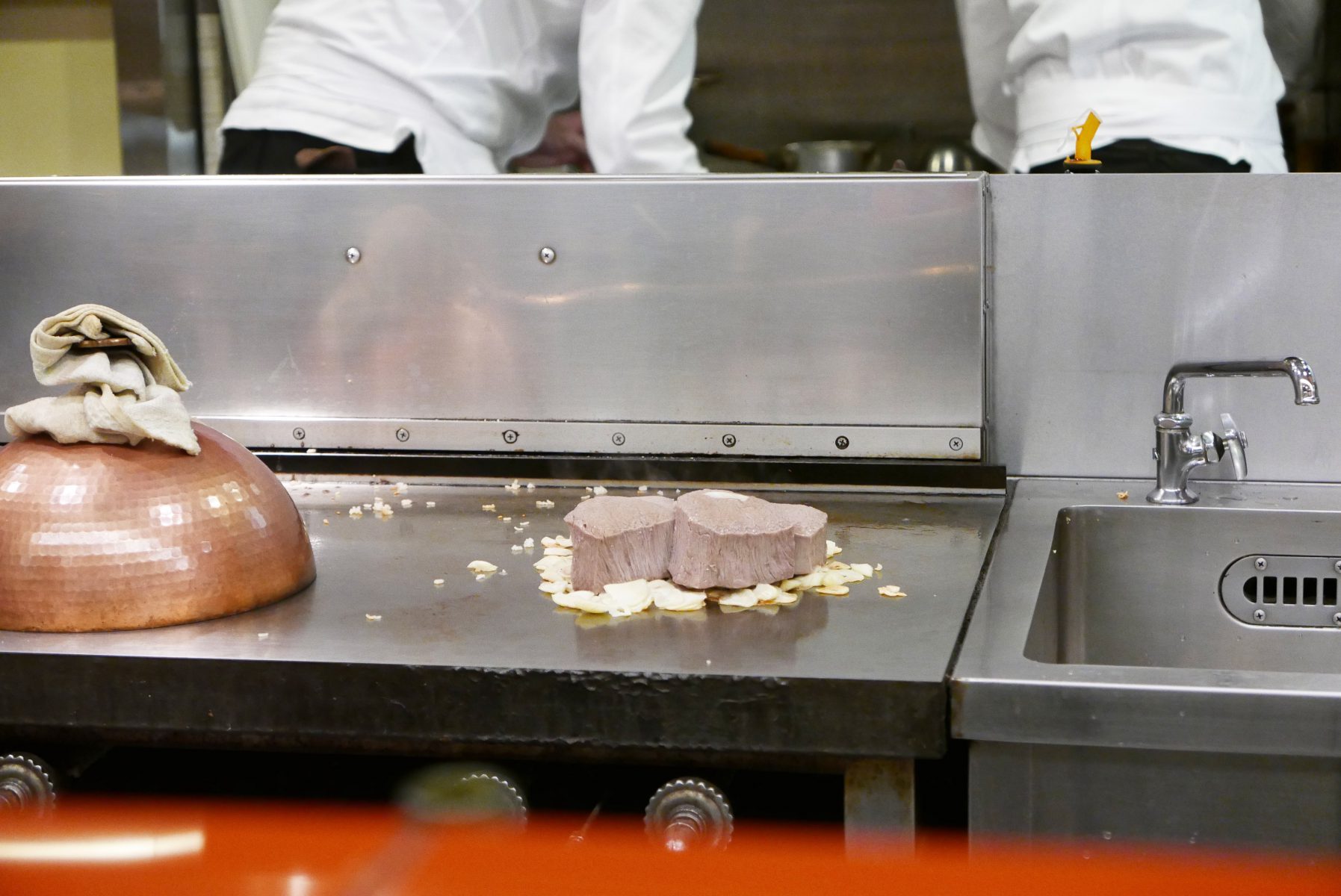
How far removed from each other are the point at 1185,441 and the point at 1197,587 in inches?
6.1

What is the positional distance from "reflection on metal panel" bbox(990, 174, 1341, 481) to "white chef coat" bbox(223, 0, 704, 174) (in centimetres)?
59

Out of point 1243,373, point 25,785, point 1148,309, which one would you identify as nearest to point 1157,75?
point 1148,309

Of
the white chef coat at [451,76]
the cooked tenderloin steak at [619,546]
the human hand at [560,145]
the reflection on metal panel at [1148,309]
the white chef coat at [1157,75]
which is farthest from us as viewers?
the human hand at [560,145]

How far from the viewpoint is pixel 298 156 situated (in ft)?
6.27

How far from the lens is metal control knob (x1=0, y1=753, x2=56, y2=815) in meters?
0.99

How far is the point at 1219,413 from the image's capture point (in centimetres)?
149

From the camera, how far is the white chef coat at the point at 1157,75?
1.64 metres

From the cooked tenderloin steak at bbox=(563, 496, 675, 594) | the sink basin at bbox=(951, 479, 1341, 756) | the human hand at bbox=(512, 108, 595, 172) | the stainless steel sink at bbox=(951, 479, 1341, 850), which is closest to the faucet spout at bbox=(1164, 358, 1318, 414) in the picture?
the sink basin at bbox=(951, 479, 1341, 756)

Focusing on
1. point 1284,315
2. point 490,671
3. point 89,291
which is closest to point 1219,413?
point 1284,315

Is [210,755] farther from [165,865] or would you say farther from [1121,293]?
[1121,293]

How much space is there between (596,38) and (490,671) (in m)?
1.21

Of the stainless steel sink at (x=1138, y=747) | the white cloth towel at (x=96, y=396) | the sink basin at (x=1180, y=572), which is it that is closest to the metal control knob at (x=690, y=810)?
the stainless steel sink at (x=1138, y=747)

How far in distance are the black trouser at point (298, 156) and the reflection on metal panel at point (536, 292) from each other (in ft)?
0.96

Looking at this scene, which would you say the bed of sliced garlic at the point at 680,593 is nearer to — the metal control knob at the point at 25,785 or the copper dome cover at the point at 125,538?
the copper dome cover at the point at 125,538
